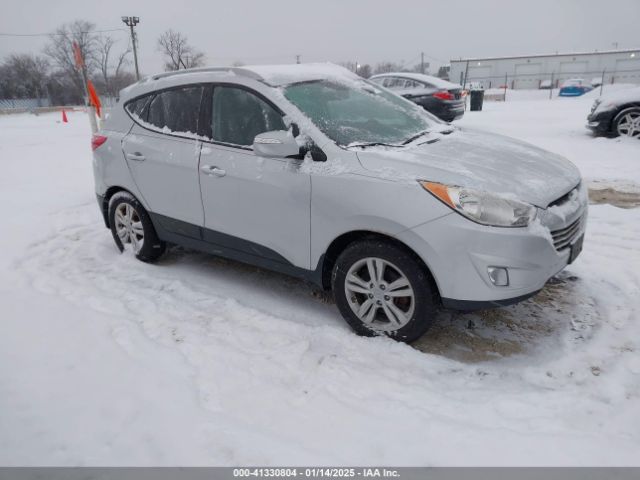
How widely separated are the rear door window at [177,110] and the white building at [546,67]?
61.7 meters

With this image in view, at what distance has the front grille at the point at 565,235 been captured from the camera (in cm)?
277

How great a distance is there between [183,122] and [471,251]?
2.56 metres

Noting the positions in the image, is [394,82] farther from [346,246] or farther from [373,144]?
[346,246]

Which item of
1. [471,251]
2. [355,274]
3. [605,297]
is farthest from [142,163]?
[605,297]

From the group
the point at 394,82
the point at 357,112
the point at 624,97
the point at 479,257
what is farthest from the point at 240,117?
the point at 394,82

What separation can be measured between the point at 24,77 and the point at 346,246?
83.4 metres

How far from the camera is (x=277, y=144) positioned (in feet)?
10.0

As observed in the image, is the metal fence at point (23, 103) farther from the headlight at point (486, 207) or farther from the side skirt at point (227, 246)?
the headlight at point (486, 207)

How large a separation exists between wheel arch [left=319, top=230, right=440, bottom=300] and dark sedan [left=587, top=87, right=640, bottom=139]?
327 inches

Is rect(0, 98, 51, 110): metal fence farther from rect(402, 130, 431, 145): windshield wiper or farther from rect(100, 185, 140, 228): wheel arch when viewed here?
rect(402, 130, 431, 145): windshield wiper

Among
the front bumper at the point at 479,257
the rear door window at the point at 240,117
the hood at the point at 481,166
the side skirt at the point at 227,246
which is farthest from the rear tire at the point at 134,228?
the front bumper at the point at 479,257

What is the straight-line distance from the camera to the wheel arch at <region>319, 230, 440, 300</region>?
9.29 ft

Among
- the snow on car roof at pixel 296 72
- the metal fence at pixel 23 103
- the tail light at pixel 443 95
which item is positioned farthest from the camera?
the metal fence at pixel 23 103

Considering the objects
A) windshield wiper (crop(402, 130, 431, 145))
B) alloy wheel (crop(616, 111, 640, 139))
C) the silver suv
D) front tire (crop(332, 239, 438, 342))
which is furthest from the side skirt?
alloy wheel (crop(616, 111, 640, 139))
